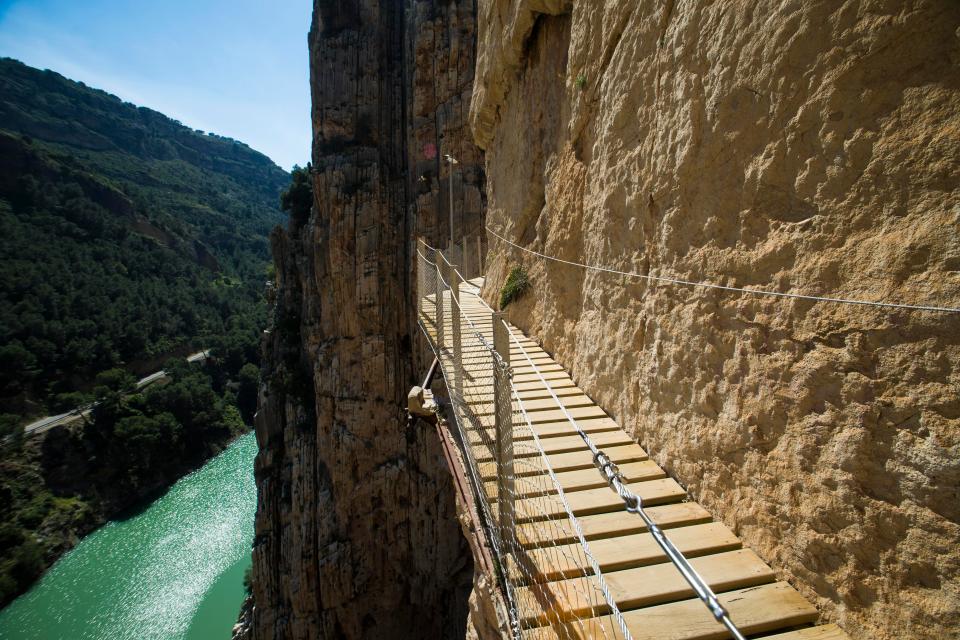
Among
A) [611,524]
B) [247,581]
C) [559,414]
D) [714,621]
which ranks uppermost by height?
[559,414]

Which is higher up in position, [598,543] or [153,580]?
[598,543]

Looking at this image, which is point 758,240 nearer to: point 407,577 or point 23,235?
point 407,577

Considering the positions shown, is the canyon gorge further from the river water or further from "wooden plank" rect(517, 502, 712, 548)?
the river water

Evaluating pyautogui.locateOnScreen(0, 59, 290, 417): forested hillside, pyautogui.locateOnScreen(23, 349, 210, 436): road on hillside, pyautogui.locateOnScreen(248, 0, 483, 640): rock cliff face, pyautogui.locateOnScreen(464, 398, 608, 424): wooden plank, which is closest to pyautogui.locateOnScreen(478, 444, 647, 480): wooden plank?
pyautogui.locateOnScreen(464, 398, 608, 424): wooden plank

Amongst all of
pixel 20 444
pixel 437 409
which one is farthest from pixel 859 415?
pixel 20 444

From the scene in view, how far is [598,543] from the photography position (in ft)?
8.25

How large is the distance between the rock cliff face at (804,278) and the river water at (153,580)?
26.9 metres

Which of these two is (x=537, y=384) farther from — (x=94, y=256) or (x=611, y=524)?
(x=94, y=256)

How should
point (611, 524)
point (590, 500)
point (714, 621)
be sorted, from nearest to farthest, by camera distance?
point (714, 621) → point (611, 524) → point (590, 500)

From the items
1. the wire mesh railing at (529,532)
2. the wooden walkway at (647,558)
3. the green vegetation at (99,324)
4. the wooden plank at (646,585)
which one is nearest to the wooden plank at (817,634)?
the wooden walkway at (647,558)

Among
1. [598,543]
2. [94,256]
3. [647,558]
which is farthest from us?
[94,256]

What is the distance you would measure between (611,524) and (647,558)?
0.30 meters

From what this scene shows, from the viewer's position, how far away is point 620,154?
3.83 m

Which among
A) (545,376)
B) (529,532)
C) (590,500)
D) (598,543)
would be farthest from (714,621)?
(545,376)
